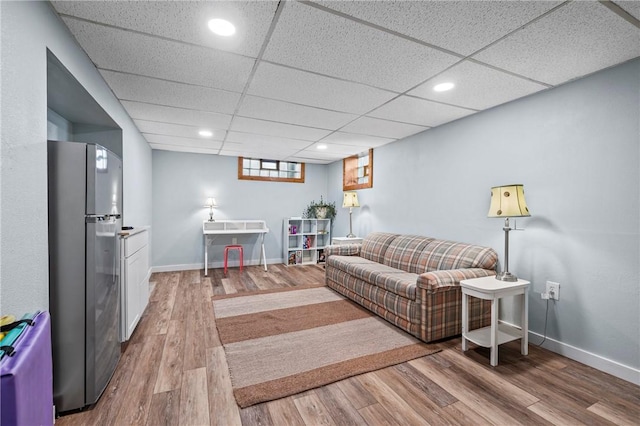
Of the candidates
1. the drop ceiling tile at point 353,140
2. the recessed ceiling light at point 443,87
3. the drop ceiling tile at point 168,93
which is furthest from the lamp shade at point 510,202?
the drop ceiling tile at point 168,93

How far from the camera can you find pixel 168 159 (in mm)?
5012

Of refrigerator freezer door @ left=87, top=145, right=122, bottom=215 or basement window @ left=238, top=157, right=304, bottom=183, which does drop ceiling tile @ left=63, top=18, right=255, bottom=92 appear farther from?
basement window @ left=238, top=157, right=304, bottom=183

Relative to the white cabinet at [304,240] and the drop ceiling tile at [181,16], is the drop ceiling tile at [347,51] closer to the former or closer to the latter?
the drop ceiling tile at [181,16]

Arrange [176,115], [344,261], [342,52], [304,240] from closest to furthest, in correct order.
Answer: [342,52]
[176,115]
[344,261]
[304,240]

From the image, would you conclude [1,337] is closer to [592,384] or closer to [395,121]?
[592,384]

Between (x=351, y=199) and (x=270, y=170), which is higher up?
(x=270, y=170)

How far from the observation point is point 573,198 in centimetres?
220

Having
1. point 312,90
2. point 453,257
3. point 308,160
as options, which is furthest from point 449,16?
point 308,160

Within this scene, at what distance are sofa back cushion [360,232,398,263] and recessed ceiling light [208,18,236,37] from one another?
300 centimetres

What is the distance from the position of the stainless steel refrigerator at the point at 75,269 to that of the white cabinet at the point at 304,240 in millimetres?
4010

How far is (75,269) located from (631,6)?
3164 mm

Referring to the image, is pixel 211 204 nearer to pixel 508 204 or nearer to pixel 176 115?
pixel 176 115

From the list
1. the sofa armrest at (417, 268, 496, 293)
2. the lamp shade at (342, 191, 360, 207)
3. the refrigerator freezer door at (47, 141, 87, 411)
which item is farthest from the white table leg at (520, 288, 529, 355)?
the refrigerator freezer door at (47, 141, 87, 411)

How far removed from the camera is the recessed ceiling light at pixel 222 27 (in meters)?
1.53
